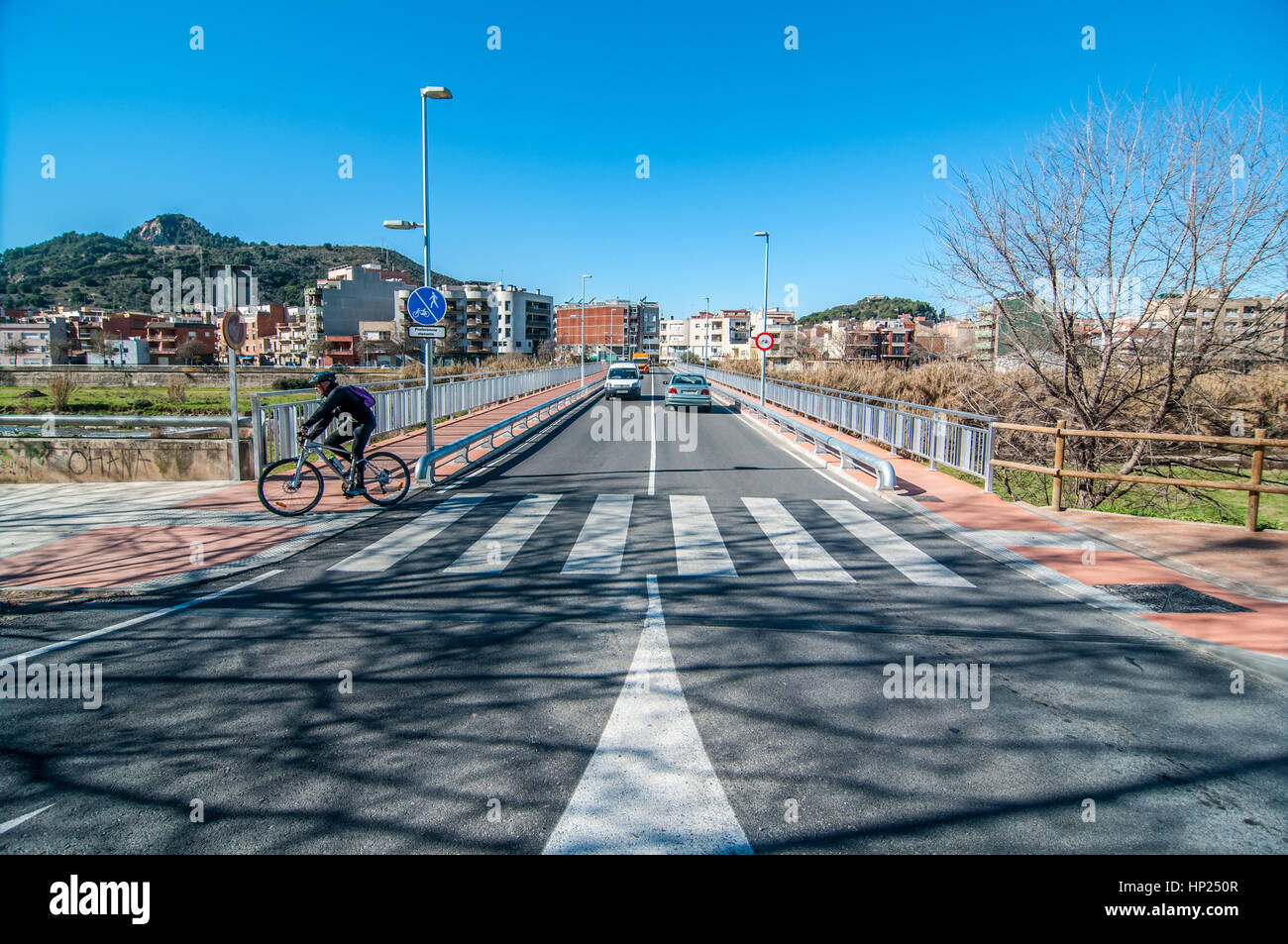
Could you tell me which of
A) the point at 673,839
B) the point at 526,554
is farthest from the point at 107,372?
the point at 673,839

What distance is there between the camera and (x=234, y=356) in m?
12.8

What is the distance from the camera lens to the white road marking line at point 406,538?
24.9 feet

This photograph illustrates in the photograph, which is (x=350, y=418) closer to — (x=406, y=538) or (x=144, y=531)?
(x=406, y=538)

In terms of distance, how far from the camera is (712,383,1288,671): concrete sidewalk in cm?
606

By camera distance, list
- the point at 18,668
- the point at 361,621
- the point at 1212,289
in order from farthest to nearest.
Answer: the point at 1212,289, the point at 361,621, the point at 18,668

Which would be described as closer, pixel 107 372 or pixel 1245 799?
pixel 1245 799

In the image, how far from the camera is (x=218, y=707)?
169 inches

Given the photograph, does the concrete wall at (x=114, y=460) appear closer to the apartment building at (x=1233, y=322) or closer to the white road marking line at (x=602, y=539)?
the white road marking line at (x=602, y=539)

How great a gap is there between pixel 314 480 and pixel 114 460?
4.51m

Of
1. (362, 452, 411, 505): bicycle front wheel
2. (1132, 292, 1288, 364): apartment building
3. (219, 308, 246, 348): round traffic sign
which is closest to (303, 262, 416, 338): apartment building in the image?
(219, 308, 246, 348): round traffic sign

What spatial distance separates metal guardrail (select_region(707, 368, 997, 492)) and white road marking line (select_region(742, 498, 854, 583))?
4.09 metres

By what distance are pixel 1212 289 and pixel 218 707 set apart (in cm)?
1514

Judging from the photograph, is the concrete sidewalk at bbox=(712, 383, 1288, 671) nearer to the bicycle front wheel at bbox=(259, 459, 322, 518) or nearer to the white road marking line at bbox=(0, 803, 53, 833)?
the white road marking line at bbox=(0, 803, 53, 833)
